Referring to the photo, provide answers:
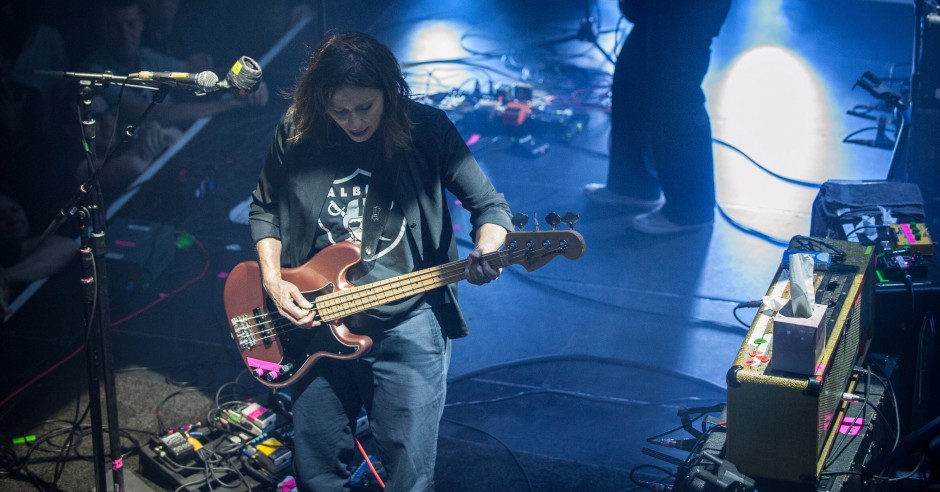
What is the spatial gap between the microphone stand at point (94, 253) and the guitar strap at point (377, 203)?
0.70 metres

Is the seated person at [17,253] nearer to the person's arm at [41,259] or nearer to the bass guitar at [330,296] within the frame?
the person's arm at [41,259]

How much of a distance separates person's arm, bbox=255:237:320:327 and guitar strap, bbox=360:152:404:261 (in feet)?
0.81

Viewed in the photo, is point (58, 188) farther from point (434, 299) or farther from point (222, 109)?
point (434, 299)

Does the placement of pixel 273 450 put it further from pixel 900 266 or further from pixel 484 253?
pixel 900 266

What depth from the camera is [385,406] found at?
9.10 feet

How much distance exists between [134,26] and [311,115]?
2621 millimetres

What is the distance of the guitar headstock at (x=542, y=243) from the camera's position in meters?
2.71

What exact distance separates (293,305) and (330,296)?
4.8 inches

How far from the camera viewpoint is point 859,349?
3029 mm

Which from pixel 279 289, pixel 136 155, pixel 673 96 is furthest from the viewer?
pixel 136 155

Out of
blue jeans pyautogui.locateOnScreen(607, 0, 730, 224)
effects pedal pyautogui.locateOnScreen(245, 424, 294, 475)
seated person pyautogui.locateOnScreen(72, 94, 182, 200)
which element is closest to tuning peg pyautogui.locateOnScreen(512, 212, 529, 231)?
effects pedal pyautogui.locateOnScreen(245, 424, 294, 475)

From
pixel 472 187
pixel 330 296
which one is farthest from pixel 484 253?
pixel 330 296

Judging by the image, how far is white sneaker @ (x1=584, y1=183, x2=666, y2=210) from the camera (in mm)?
5703

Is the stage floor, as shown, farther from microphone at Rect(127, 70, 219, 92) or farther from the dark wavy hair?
microphone at Rect(127, 70, 219, 92)
